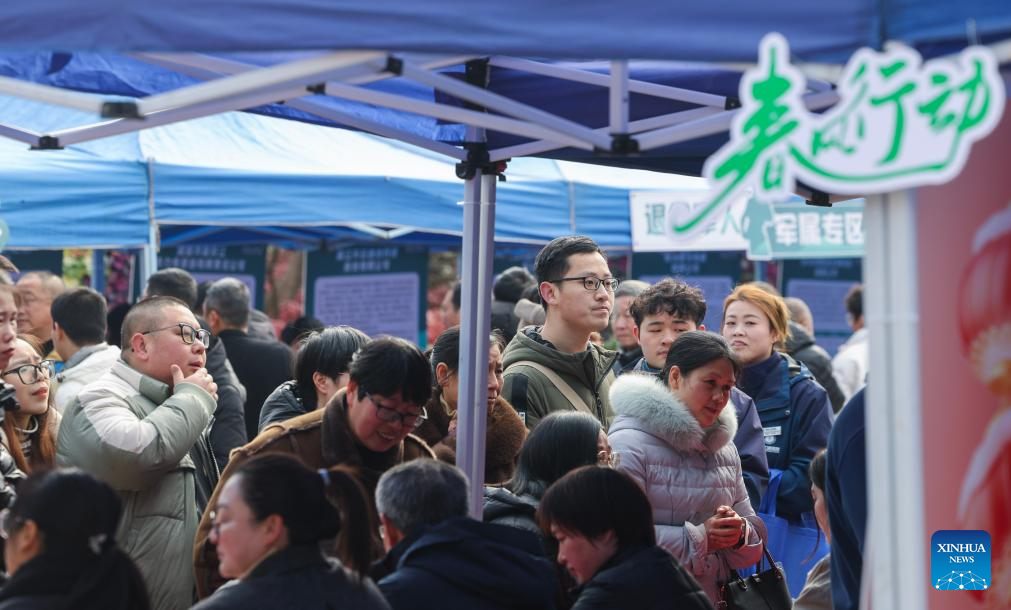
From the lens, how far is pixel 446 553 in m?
2.93

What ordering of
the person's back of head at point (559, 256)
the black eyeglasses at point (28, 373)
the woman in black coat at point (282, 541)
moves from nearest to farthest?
1. the woman in black coat at point (282, 541)
2. the black eyeglasses at point (28, 373)
3. the person's back of head at point (559, 256)

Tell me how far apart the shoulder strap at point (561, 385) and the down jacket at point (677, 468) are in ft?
1.31

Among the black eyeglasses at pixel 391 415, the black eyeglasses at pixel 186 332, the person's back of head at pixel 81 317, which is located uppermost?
the person's back of head at pixel 81 317

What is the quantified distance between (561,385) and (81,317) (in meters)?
2.33

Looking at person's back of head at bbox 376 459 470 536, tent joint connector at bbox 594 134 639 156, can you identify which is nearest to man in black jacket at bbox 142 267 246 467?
person's back of head at bbox 376 459 470 536

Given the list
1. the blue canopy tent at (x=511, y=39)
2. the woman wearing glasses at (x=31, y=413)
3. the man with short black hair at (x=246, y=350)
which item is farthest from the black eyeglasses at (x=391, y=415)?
the man with short black hair at (x=246, y=350)

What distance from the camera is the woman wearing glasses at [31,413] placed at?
13.6ft

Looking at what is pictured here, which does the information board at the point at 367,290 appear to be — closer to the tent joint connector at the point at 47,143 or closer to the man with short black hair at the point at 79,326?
the man with short black hair at the point at 79,326

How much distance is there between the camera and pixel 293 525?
107 inches

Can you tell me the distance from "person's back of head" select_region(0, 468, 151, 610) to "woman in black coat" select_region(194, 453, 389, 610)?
6.9 inches

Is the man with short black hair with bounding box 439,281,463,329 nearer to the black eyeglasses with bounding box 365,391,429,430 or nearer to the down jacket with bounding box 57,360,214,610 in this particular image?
the down jacket with bounding box 57,360,214,610

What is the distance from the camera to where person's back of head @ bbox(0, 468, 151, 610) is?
2.52 metres

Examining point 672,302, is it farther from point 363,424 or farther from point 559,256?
point 363,424

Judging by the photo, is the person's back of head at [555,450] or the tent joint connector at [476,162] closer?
the person's back of head at [555,450]
